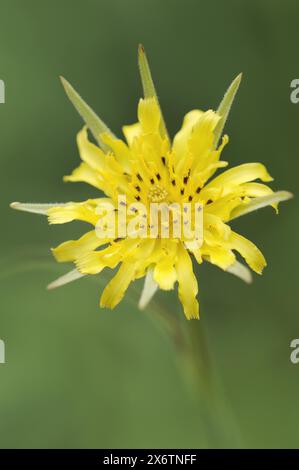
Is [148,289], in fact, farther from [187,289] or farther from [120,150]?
[120,150]

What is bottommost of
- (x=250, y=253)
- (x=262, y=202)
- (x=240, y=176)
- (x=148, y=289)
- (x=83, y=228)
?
(x=148, y=289)

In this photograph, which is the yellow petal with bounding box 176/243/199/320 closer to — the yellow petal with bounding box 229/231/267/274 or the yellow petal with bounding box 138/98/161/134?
the yellow petal with bounding box 229/231/267/274

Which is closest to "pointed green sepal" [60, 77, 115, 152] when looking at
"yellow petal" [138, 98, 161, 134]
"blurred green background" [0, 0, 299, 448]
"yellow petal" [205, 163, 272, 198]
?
"yellow petal" [138, 98, 161, 134]

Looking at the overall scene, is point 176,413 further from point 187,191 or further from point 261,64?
point 261,64

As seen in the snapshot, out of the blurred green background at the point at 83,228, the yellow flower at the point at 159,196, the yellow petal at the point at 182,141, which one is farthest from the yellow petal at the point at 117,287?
the blurred green background at the point at 83,228

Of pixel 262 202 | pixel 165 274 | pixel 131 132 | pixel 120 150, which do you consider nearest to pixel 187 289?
pixel 165 274

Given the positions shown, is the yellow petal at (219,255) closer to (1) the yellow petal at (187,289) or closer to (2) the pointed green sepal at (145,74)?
(1) the yellow petal at (187,289)
